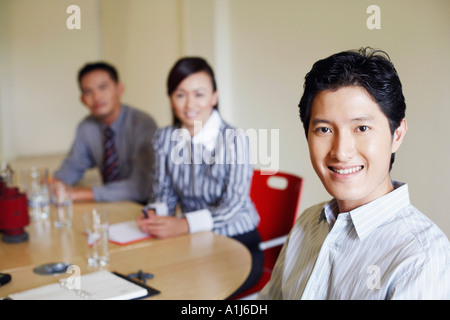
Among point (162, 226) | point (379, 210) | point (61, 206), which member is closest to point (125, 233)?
point (162, 226)

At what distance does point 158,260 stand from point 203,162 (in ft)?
2.36

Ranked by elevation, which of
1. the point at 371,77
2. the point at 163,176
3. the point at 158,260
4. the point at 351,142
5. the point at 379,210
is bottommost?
the point at 158,260

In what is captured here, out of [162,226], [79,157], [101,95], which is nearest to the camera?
[162,226]

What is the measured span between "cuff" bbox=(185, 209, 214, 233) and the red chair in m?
0.30

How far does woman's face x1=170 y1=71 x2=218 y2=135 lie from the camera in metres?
2.15

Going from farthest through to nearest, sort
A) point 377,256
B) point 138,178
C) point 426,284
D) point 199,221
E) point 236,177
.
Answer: point 138,178 → point 236,177 → point 199,221 → point 377,256 → point 426,284

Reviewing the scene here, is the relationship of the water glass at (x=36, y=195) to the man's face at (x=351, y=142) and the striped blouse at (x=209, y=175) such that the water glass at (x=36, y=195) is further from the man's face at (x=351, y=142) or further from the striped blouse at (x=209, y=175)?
the man's face at (x=351, y=142)

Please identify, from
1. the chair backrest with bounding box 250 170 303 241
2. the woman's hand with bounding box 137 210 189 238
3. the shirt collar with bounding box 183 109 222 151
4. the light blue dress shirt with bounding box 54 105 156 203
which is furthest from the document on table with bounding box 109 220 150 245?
the light blue dress shirt with bounding box 54 105 156 203

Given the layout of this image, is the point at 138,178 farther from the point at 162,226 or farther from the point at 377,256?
the point at 377,256

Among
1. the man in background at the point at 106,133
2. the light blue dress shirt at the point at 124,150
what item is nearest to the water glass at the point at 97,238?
the light blue dress shirt at the point at 124,150

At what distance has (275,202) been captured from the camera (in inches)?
85.0

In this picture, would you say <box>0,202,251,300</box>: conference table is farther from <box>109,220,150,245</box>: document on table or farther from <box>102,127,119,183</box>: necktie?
<box>102,127,119,183</box>: necktie
